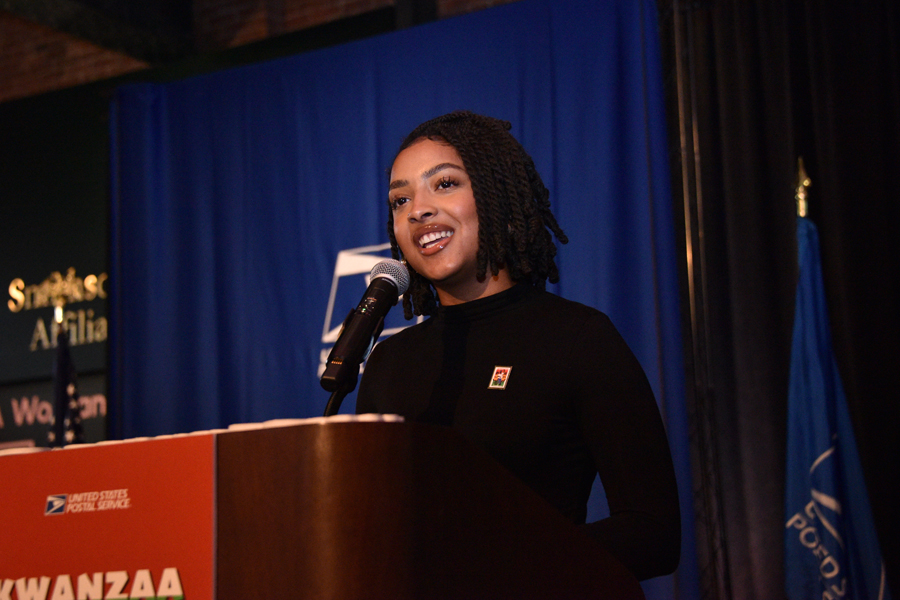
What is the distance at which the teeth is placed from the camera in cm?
149

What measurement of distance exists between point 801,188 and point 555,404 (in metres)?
2.31

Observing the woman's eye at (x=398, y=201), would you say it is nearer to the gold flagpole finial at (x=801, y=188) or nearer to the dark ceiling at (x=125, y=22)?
the gold flagpole finial at (x=801, y=188)

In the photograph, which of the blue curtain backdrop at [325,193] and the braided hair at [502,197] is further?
the blue curtain backdrop at [325,193]

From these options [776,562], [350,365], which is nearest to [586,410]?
[350,365]

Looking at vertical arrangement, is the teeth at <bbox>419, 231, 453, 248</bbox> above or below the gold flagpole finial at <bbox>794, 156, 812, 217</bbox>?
below

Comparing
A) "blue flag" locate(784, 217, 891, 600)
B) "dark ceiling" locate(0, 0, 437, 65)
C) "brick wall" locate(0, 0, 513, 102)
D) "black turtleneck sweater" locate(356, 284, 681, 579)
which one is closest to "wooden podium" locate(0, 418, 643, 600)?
"black turtleneck sweater" locate(356, 284, 681, 579)

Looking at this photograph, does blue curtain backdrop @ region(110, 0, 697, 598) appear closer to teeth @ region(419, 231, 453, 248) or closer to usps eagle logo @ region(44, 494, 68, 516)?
teeth @ region(419, 231, 453, 248)

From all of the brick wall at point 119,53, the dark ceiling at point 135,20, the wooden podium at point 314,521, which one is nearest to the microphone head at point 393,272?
the wooden podium at point 314,521

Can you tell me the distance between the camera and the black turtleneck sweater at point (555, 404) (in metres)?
1.16

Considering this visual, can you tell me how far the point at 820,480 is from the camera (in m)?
2.95

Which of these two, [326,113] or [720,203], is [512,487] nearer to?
[720,203]

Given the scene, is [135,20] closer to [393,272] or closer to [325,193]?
[325,193]

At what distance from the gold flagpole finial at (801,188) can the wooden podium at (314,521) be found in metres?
2.64

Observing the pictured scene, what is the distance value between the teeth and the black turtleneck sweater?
0.15 m
